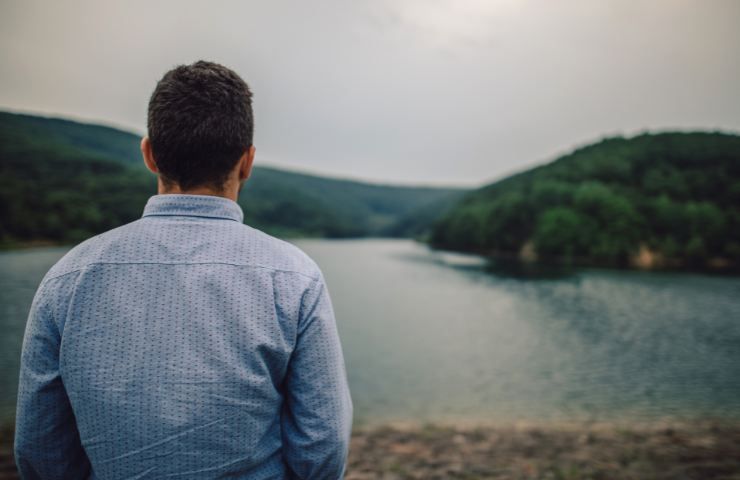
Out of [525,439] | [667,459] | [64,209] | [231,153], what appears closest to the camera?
[231,153]

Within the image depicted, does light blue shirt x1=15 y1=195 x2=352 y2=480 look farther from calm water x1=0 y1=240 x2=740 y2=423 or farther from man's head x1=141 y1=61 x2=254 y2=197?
calm water x1=0 y1=240 x2=740 y2=423

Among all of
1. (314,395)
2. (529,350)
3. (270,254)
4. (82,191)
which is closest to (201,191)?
(270,254)

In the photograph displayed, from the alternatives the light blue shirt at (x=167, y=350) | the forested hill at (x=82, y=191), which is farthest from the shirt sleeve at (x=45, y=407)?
the forested hill at (x=82, y=191)

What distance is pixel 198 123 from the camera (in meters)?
1.35

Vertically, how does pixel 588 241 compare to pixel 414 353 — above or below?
above

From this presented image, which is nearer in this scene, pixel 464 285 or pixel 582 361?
pixel 582 361

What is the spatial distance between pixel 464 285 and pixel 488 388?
87.1ft

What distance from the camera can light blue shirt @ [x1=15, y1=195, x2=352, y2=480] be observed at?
1231 mm

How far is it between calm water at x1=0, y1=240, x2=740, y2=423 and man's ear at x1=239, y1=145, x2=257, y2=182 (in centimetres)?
911

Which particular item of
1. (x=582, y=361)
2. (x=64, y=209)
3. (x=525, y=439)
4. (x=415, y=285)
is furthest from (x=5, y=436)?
(x=64, y=209)

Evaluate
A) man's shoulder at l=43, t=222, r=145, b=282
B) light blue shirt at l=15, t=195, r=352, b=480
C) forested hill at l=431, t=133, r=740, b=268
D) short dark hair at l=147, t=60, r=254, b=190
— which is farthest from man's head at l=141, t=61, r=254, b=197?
forested hill at l=431, t=133, r=740, b=268

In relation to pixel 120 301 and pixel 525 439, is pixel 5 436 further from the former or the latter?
pixel 525 439

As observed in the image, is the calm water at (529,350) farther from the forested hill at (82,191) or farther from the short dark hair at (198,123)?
the forested hill at (82,191)

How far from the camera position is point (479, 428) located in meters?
8.78
